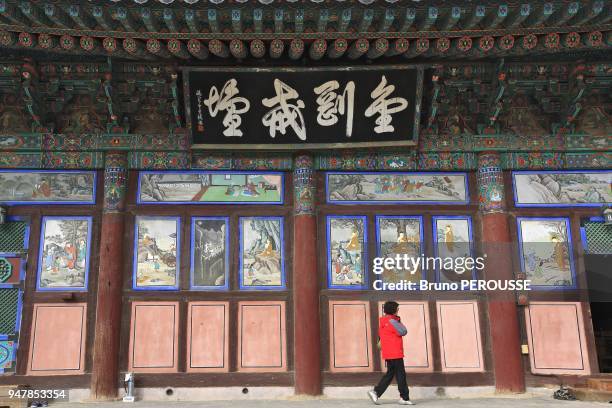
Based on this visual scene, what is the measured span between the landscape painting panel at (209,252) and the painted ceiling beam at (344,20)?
11.0 feet

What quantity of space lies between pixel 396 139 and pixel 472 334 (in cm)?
317

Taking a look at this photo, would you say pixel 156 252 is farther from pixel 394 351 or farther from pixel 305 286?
pixel 394 351

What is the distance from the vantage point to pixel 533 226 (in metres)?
8.96

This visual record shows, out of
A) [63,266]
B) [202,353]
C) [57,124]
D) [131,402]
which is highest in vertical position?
[57,124]

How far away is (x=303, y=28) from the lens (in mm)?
7676

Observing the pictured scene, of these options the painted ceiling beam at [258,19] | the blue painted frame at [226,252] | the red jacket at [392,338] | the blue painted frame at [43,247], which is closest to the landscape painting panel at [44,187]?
the blue painted frame at [43,247]

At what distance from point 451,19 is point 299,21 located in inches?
77.9

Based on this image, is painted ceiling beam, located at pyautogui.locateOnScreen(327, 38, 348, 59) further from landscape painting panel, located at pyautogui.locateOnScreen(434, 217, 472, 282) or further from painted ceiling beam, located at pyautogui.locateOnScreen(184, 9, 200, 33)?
landscape painting panel, located at pyautogui.locateOnScreen(434, 217, 472, 282)

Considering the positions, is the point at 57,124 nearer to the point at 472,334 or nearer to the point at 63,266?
the point at 63,266

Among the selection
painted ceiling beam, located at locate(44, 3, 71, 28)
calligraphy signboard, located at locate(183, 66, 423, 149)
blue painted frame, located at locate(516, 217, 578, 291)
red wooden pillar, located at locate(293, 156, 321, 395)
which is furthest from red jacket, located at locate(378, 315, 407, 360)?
painted ceiling beam, located at locate(44, 3, 71, 28)

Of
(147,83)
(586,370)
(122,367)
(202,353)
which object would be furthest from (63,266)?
(586,370)

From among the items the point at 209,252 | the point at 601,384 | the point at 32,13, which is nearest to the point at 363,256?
the point at 209,252

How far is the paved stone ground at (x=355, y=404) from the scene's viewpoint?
24.4 feet

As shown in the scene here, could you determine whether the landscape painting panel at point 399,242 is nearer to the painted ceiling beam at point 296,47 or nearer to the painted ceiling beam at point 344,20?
the painted ceiling beam at point 296,47
